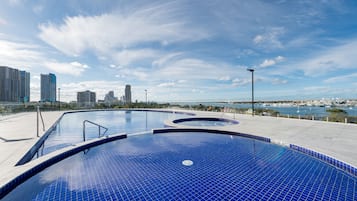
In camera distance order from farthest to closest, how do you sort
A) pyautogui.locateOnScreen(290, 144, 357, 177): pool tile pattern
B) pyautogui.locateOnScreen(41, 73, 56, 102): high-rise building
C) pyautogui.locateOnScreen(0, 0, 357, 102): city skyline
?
1. pyautogui.locateOnScreen(41, 73, 56, 102): high-rise building
2. pyautogui.locateOnScreen(0, 0, 357, 102): city skyline
3. pyautogui.locateOnScreen(290, 144, 357, 177): pool tile pattern

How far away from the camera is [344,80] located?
19.5m

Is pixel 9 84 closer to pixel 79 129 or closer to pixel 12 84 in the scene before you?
pixel 12 84

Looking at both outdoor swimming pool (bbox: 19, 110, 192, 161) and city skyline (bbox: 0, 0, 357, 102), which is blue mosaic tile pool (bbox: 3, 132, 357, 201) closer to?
outdoor swimming pool (bbox: 19, 110, 192, 161)

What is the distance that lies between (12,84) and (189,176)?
22384 mm

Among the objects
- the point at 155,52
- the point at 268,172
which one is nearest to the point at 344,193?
the point at 268,172

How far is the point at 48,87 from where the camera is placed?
19.0 metres

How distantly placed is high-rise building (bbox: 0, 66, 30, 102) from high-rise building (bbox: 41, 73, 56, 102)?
1.41m

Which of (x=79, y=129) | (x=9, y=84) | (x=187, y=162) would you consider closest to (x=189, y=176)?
(x=187, y=162)

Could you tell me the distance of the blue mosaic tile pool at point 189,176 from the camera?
2.62 m

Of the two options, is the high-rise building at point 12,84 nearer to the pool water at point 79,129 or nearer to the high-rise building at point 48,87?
the high-rise building at point 48,87

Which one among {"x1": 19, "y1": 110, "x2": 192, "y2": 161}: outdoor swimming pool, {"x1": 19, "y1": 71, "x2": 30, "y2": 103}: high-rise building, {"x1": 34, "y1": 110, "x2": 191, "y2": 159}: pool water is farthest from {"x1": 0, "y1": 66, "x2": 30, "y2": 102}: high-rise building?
{"x1": 34, "y1": 110, "x2": 191, "y2": 159}: pool water

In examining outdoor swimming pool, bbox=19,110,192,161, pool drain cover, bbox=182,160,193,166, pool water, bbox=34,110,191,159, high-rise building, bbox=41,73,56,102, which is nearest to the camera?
pool drain cover, bbox=182,160,193,166

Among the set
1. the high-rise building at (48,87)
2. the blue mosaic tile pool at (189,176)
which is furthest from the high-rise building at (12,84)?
the blue mosaic tile pool at (189,176)

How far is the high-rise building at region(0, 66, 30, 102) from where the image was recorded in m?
16.0
